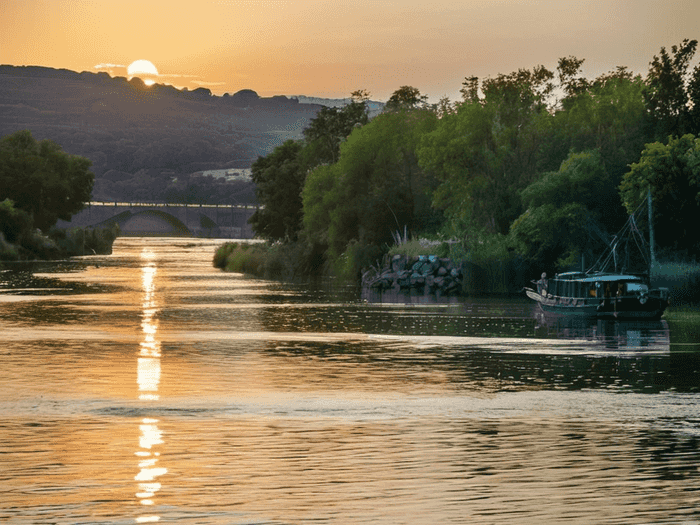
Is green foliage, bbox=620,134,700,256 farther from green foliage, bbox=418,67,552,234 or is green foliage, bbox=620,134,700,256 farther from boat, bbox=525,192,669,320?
green foliage, bbox=418,67,552,234

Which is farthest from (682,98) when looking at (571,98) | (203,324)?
(203,324)

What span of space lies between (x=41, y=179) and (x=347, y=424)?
146m

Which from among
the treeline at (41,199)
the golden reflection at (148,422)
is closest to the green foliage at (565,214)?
the golden reflection at (148,422)

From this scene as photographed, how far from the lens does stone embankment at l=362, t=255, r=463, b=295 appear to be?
291 feet

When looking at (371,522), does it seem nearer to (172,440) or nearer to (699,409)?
(172,440)

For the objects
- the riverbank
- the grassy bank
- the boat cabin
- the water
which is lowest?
the water

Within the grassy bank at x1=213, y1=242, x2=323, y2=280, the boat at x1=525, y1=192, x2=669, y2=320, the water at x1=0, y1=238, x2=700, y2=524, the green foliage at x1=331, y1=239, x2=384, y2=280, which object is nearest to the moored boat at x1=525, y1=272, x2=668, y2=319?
the boat at x1=525, y1=192, x2=669, y2=320

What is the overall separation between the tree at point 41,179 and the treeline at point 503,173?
144ft

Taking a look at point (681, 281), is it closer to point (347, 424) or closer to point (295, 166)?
point (347, 424)

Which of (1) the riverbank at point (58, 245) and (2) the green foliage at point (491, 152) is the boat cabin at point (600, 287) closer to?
(2) the green foliage at point (491, 152)

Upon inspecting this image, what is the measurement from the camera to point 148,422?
2603cm

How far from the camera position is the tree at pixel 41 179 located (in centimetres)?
16500

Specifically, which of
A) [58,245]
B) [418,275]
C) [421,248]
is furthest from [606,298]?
[58,245]

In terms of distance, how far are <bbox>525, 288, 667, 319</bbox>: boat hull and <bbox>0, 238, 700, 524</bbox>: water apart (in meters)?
5.33
